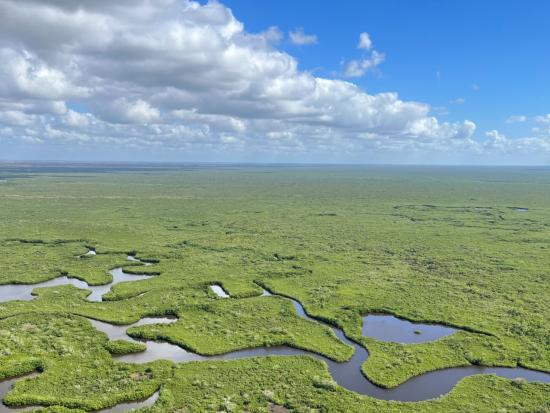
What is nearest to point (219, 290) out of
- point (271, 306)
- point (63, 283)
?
point (271, 306)

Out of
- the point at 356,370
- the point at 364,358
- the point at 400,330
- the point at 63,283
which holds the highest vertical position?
the point at 400,330

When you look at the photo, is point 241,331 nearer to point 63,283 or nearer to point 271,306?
point 271,306

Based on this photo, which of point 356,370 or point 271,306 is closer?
point 356,370

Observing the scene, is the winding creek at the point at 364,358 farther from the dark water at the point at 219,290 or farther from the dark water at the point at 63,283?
the dark water at the point at 219,290

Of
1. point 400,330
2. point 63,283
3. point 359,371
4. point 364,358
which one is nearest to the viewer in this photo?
point 359,371

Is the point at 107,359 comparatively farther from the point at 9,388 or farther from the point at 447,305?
the point at 447,305

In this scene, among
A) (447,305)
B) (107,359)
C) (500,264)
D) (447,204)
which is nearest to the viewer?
(107,359)

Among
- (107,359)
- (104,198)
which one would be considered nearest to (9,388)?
(107,359)
